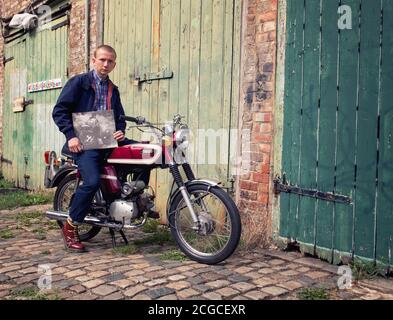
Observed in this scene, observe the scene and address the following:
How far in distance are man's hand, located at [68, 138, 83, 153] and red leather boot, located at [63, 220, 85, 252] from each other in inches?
25.8

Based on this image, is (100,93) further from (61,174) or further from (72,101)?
(61,174)

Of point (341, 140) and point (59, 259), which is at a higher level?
point (341, 140)

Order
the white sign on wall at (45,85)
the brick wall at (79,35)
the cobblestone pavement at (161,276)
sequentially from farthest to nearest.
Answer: the white sign on wall at (45,85) < the brick wall at (79,35) < the cobblestone pavement at (161,276)

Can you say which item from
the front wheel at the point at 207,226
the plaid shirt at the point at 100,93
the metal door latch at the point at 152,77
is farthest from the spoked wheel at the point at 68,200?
the metal door latch at the point at 152,77

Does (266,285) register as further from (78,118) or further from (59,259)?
(78,118)

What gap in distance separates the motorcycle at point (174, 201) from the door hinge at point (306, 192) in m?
0.59

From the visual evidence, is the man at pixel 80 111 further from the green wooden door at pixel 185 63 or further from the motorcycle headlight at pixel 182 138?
the green wooden door at pixel 185 63

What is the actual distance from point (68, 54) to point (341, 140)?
4.94 m

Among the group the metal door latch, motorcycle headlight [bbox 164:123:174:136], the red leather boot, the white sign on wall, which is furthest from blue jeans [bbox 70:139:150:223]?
the white sign on wall

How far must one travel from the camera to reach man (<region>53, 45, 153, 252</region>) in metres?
3.79

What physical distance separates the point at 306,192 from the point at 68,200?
91.0 inches

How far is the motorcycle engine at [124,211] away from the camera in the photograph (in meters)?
3.83
